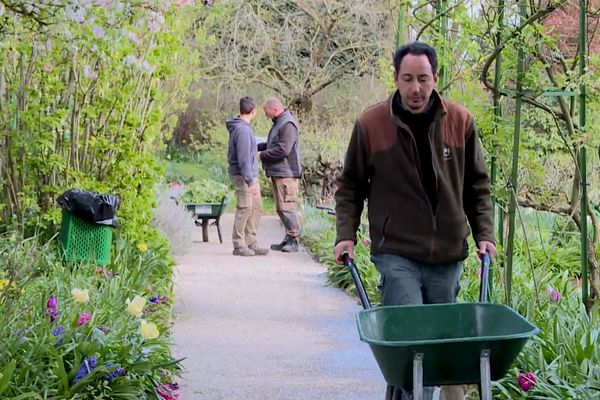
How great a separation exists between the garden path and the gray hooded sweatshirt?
3.58 feet

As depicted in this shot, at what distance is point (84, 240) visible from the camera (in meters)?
8.84

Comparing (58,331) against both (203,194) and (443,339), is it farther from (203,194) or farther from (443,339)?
(203,194)

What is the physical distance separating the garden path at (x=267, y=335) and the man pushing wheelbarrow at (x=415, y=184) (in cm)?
172

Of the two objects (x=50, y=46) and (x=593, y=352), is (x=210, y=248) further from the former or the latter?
(x=593, y=352)

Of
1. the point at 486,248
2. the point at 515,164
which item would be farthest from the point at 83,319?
the point at 515,164

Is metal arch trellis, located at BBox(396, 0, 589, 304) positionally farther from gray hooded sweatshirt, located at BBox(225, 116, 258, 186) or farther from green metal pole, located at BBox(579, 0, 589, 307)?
gray hooded sweatshirt, located at BBox(225, 116, 258, 186)

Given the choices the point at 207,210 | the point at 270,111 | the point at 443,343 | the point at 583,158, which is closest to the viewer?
the point at 443,343

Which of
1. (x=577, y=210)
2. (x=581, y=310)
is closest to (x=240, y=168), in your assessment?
(x=577, y=210)

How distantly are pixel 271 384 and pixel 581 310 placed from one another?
6.15 ft

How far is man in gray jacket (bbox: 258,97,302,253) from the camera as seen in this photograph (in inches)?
538

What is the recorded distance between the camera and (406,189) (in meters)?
4.68

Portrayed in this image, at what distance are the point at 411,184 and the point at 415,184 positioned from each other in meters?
0.02

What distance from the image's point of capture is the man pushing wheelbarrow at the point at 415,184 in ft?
15.3

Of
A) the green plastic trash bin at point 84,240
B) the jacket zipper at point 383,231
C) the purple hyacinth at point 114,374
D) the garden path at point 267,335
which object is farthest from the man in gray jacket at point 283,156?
the jacket zipper at point 383,231
